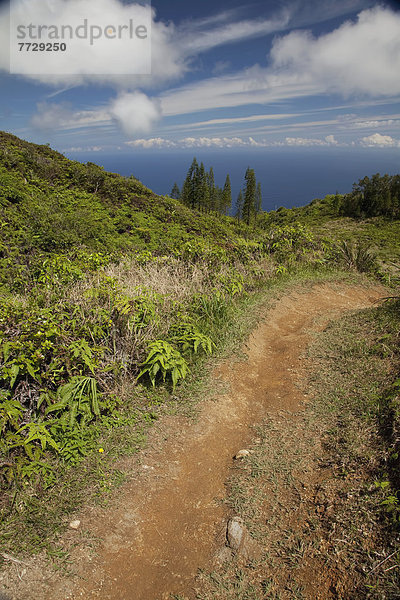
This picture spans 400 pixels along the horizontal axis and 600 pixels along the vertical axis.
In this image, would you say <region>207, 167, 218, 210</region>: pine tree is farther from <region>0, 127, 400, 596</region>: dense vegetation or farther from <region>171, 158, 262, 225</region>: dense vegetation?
<region>0, 127, 400, 596</region>: dense vegetation

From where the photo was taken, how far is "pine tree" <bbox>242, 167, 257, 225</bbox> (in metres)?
51.3

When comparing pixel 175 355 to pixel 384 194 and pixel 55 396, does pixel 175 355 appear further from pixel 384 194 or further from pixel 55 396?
pixel 384 194

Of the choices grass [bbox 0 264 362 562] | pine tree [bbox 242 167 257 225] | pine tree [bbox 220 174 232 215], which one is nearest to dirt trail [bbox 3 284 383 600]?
grass [bbox 0 264 362 562]

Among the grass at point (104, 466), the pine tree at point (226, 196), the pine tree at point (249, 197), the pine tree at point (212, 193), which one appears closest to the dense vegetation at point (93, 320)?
the grass at point (104, 466)

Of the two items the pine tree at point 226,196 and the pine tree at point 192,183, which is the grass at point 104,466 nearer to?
the pine tree at point 192,183

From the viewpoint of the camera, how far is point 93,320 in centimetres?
390

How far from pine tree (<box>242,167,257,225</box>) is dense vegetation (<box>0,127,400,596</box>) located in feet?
144

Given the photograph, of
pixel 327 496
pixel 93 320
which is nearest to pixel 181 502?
pixel 327 496

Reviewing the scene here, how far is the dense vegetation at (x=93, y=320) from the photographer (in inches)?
116

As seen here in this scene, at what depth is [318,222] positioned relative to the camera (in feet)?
115

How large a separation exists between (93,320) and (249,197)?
177ft

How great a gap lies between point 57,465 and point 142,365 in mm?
1491

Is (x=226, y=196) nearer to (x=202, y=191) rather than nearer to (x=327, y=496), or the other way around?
(x=202, y=191)

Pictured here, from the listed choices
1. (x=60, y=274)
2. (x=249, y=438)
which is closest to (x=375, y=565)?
(x=249, y=438)
